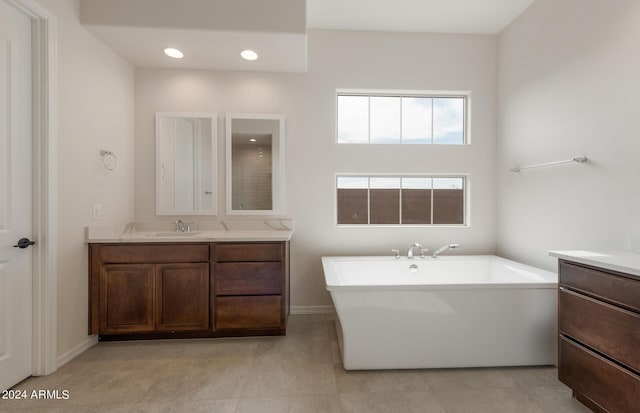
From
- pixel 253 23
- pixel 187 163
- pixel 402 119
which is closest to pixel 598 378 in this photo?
pixel 402 119

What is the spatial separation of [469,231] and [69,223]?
3.49 meters

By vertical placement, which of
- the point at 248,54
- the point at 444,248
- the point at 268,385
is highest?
the point at 248,54

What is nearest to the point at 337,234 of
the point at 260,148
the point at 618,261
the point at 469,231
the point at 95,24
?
the point at 260,148

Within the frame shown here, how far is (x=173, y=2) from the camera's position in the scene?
2102 millimetres

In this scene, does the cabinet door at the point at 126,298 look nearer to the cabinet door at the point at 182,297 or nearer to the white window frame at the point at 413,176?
the cabinet door at the point at 182,297

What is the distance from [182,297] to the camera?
223 cm

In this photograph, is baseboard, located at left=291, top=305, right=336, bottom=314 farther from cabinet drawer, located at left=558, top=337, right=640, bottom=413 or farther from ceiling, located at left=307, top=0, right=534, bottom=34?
ceiling, located at left=307, top=0, right=534, bottom=34

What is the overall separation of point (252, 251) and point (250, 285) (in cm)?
27

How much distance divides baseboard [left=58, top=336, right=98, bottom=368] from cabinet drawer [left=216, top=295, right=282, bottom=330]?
38.4 inches

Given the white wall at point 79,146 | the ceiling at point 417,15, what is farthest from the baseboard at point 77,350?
the ceiling at point 417,15

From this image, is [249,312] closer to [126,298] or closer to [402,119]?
[126,298]

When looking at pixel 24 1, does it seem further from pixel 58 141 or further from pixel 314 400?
pixel 314 400

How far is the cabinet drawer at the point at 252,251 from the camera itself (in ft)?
7.43

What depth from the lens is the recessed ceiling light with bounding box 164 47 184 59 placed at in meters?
2.41
